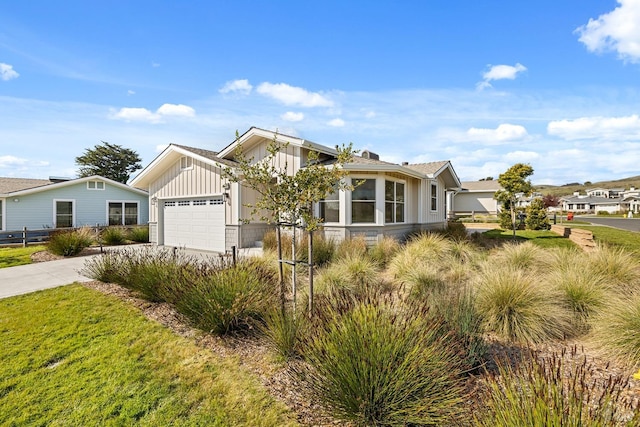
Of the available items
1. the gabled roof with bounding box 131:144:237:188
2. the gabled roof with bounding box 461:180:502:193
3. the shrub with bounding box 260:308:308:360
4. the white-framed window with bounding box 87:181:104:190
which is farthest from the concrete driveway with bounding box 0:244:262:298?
the gabled roof with bounding box 461:180:502:193

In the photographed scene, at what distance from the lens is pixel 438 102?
13.3 m

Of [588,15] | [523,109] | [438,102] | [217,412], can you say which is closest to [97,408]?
[217,412]

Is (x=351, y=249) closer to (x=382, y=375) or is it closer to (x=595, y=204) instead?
(x=382, y=375)

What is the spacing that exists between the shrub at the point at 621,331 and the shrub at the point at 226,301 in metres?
4.53

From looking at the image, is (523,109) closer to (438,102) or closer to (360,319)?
(438,102)

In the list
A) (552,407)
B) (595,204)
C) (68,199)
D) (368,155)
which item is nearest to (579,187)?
(595,204)

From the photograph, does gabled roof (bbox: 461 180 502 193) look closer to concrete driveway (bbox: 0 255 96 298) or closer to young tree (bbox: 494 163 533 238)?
young tree (bbox: 494 163 533 238)

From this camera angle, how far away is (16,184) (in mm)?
20484

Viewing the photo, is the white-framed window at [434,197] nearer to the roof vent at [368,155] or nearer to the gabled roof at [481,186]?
the roof vent at [368,155]

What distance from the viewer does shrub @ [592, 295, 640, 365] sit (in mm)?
3842

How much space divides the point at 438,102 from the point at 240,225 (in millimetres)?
9803

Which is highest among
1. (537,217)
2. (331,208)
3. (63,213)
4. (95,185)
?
(95,185)

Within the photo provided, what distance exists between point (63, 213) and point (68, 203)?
0.71 m

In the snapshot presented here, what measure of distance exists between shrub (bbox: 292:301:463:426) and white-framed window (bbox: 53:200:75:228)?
2379cm
